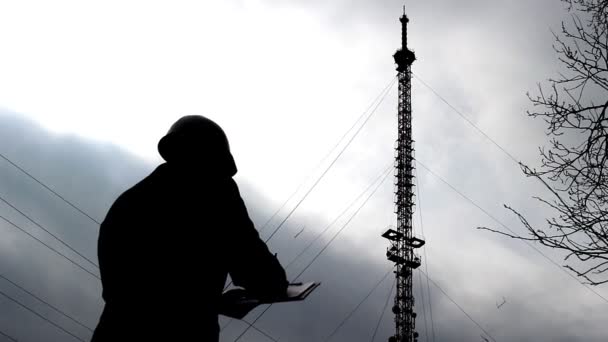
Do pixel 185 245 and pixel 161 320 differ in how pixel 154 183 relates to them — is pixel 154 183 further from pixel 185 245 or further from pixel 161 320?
pixel 161 320

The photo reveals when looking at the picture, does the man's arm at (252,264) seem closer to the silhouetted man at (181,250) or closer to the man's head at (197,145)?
the silhouetted man at (181,250)

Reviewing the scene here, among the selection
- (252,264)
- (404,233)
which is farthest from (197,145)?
(404,233)

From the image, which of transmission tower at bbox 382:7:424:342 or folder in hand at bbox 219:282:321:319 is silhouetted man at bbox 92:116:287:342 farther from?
transmission tower at bbox 382:7:424:342

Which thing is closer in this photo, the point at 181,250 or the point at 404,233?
the point at 181,250

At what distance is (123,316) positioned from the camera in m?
1.45

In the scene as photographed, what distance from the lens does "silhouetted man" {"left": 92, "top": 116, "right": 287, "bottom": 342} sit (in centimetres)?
146

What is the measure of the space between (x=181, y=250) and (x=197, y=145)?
1.33 feet

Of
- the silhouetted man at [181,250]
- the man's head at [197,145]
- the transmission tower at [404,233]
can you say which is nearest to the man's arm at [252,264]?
the silhouetted man at [181,250]

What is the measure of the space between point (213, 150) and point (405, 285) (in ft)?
81.3

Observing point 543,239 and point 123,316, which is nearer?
point 123,316

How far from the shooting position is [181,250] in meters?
1.53

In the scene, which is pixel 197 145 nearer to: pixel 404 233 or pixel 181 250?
pixel 181 250

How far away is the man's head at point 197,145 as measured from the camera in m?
1.63

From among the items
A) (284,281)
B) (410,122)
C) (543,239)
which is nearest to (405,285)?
Answer: (410,122)
